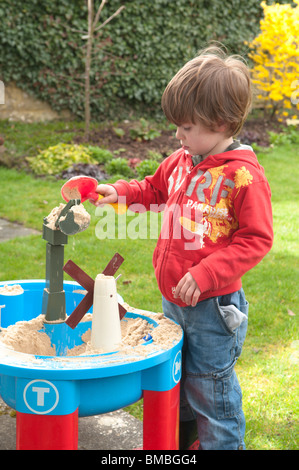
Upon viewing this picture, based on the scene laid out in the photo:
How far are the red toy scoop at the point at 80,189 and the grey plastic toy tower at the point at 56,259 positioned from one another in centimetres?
14

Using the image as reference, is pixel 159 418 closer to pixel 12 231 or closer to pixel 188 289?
pixel 188 289

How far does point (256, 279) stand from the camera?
3.78 meters

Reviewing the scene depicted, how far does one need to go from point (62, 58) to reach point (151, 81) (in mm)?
1381

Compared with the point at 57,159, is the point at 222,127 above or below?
above

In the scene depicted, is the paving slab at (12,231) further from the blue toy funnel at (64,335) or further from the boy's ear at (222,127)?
the boy's ear at (222,127)

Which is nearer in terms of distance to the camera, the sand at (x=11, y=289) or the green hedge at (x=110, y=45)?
the sand at (x=11, y=289)

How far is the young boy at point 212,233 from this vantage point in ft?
5.54

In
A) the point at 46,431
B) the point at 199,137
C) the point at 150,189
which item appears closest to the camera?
the point at 46,431

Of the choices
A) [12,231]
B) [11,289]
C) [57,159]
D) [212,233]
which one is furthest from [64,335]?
[57,159]

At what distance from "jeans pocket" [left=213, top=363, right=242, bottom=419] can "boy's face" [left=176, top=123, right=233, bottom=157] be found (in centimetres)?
71

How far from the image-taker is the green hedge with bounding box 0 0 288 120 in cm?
727

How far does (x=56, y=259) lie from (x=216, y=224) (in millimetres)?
520

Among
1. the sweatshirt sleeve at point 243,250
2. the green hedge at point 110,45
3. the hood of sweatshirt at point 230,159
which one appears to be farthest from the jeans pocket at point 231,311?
the green hedge at point 110,45

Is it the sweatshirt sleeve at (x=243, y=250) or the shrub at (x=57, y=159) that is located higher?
the sweatshirt sleeve at (x=243, y=250)
